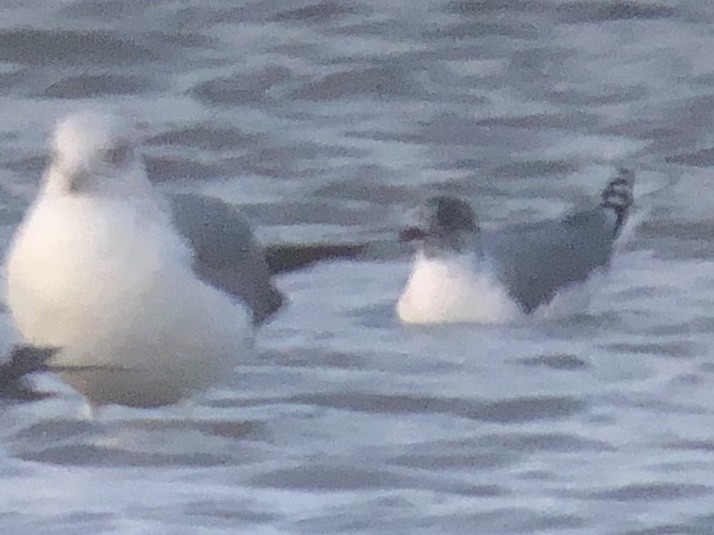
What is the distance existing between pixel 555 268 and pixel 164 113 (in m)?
2.67

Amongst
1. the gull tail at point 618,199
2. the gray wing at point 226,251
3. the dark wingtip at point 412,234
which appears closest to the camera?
the gray wing at point 226,251

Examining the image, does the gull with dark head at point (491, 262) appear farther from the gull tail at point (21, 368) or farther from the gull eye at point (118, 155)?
the gull tail at point (21, 368)

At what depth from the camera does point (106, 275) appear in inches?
234

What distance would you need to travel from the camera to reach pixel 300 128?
9867 mm

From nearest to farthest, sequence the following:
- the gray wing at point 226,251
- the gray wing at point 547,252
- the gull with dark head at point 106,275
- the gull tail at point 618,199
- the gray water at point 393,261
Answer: the gray water at point 393,261
the gull with dark head at point 106,275
the gray wing at point 226,251
the gray wing at point 547,252
the gull tail at point 618,199

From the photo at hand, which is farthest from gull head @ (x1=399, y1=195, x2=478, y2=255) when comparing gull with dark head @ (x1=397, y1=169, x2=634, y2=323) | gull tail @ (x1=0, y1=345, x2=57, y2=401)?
gull tail @ (x1=0, y1=345, x2=57, y2=401)

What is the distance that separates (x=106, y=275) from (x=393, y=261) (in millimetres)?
2438

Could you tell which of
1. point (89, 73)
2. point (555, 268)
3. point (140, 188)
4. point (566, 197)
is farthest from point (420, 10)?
point (140, 188)

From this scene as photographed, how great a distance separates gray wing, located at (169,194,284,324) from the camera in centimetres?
629

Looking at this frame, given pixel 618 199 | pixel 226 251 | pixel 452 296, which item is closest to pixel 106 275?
pixel 226 251

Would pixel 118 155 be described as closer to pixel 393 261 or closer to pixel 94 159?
pixel 94 159

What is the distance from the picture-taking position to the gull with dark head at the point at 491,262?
7.64 meters

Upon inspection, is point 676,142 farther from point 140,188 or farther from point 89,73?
point 140,188

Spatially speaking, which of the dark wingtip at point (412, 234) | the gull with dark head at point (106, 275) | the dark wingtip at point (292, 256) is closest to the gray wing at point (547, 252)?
the dark wingtip at point (412, 234)
